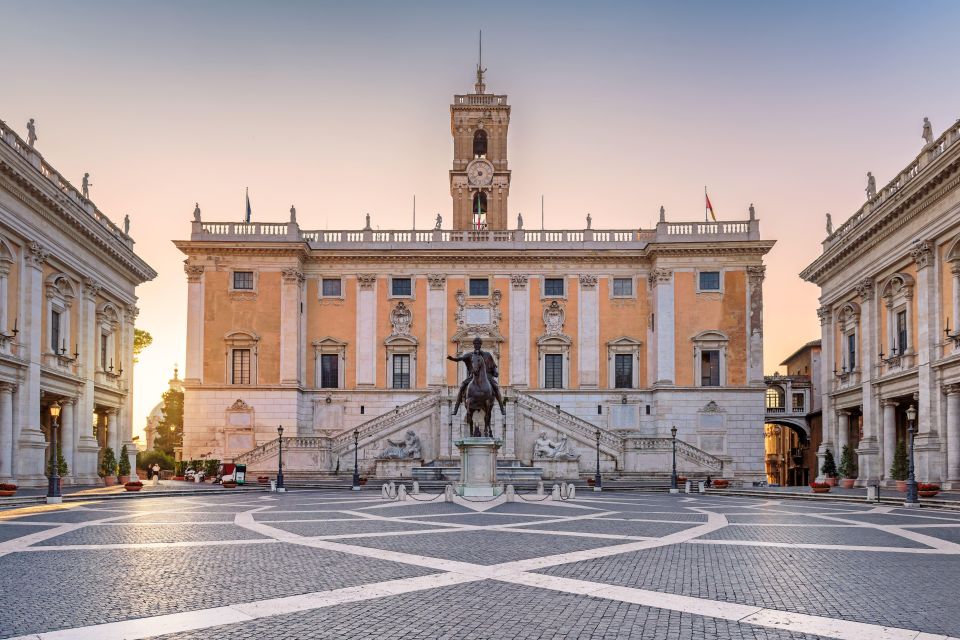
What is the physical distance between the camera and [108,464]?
46.7 meters

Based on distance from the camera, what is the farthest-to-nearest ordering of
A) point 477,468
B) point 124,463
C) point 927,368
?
point 124,463 → point 927,368 → point 477,468

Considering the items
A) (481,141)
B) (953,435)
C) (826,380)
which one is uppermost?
(481,141)

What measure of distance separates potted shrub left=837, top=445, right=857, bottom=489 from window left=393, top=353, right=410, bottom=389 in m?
26.8

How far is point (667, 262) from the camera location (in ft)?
197

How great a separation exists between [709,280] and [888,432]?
1835 centimetres

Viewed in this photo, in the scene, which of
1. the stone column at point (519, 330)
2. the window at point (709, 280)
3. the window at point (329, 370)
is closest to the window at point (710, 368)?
the window at point (709, 280)

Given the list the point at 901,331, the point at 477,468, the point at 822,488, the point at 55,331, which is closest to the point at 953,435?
the point at 822,488

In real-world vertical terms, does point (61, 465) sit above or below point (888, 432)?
below

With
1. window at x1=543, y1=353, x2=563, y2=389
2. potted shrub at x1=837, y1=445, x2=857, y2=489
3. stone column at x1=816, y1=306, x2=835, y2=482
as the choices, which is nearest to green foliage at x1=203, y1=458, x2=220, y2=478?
window at x1=543, y1=353, x2=563, y2=389

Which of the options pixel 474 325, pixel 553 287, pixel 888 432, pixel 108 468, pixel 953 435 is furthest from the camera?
pixel 553 287

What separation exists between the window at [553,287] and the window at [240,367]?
19792mm

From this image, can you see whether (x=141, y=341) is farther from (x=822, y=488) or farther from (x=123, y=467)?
(x=822, y=488)

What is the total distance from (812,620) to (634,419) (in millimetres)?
50450

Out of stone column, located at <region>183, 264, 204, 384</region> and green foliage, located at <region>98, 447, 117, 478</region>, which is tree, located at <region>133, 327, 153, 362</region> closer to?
stone column, located at <region>183, 264, 204, 384</region>
